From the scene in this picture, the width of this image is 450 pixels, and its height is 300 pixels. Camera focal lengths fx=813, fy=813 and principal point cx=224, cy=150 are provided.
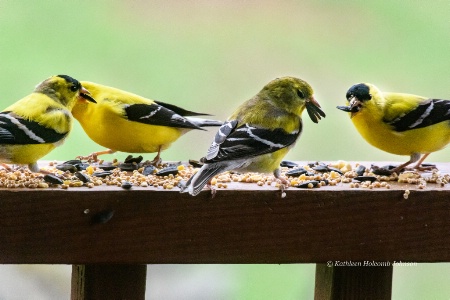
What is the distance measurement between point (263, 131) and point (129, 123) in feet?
1.52

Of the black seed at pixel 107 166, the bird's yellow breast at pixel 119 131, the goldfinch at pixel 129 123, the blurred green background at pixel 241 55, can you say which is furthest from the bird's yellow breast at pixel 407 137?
the blurred green background at pixel 241 55

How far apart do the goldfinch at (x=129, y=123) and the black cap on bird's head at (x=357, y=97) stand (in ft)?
1.82

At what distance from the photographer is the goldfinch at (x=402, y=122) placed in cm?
288

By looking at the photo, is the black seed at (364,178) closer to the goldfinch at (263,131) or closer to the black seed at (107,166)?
the goldfinch at (263,131)

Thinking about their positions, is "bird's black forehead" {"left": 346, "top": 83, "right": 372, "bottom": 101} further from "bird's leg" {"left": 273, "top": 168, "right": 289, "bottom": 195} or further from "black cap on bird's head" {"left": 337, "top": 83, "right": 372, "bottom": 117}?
"bird's leg" {"left": 273, "top": 168, "right": 289, "bottom": 195}

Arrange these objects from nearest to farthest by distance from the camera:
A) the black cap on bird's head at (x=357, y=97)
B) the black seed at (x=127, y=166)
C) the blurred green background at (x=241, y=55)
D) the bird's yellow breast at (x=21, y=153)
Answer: the bird's yellow breast at (x=21, y=153) → the black seed at (x=127, y=166) → the black cap on bird's head at (x=357, y=97) → the blurred green background at (x=241, y=55)

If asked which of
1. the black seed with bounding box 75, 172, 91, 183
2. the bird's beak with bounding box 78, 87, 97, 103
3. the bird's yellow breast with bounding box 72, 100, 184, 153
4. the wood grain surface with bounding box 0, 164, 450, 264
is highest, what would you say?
A: the bird's beak with bounding box 78, 87, 97, 103

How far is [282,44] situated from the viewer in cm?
507

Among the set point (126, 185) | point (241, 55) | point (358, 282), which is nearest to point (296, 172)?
point (358, 282)

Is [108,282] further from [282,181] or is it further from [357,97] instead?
[357,97]

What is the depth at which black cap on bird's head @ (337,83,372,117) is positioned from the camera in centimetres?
291

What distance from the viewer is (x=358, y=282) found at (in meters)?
2.25

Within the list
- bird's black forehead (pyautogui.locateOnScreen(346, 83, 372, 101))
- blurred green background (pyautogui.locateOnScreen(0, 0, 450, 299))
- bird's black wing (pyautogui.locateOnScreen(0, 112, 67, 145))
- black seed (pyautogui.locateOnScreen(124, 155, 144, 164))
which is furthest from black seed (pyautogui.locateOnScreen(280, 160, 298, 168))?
blurred green background (pyautogui.locateOnScreen(0, 0, 450, 299))

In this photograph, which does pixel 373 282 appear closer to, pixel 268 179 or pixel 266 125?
pixel 268 179
